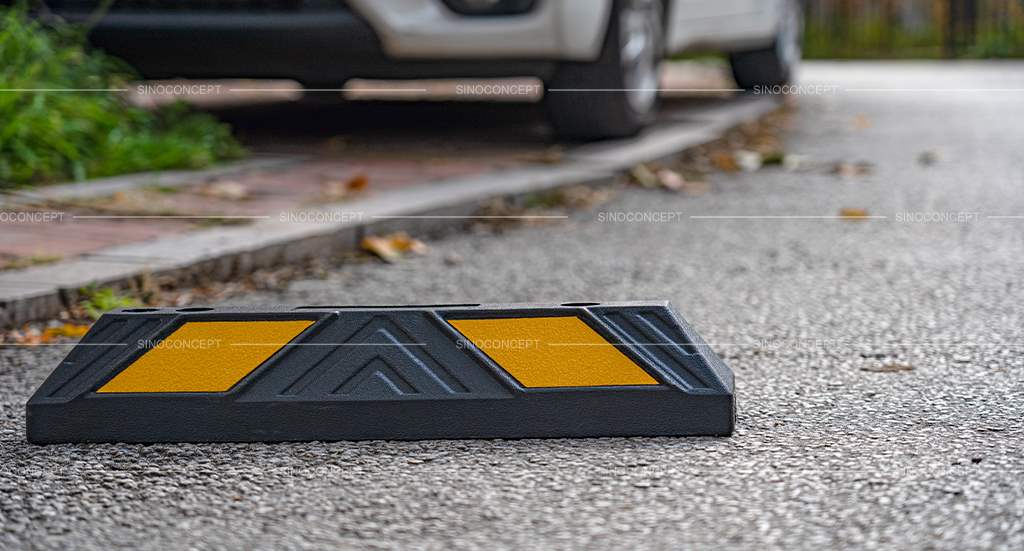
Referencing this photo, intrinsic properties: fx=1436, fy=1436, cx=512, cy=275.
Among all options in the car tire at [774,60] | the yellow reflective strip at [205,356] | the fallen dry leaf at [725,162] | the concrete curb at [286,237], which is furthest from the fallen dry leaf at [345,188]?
the car tire at [774,60]

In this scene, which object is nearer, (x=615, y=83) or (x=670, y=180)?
(x=670, y=180)

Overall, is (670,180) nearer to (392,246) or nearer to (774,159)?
(774,159)

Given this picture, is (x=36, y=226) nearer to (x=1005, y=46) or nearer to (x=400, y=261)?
(x=400, y=261)

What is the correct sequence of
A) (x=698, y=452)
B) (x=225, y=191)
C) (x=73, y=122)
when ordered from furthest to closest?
(x=73, y=122)
(x=225, y=191)
(x=698, y=452)

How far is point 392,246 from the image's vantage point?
157 inches

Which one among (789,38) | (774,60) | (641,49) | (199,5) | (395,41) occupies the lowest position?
(774,60)

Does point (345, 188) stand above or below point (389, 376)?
below

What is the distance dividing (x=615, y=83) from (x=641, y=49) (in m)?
0.39

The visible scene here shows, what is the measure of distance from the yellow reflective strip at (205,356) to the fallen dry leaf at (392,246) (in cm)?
169

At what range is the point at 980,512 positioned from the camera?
1.81m

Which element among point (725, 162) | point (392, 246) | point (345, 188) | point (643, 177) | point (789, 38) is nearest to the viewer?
point (392, 246)

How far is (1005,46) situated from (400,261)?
13286 mm

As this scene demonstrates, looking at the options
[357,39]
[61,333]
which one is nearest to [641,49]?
[357,39]

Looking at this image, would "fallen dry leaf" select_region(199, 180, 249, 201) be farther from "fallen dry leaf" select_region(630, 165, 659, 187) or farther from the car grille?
"fallen dry leaf" select_region(630, 165, 659, 187)
